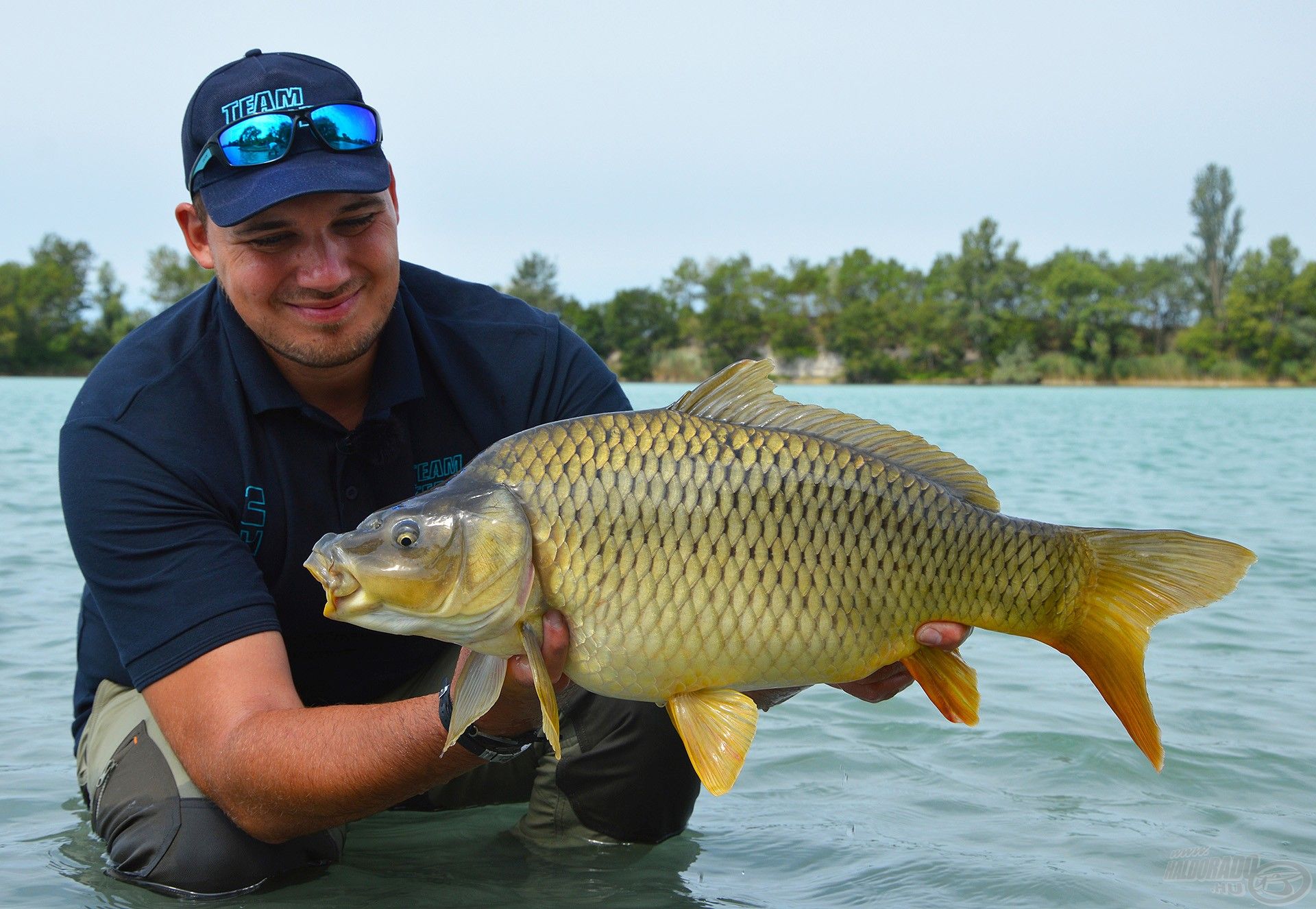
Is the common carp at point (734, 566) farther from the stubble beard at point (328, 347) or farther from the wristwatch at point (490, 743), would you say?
the stubble beard at point (328, 347)

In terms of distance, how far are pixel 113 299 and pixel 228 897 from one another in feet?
244

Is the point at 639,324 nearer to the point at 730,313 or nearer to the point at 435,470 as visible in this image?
the point at 730,313

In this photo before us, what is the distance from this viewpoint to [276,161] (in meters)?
2.57

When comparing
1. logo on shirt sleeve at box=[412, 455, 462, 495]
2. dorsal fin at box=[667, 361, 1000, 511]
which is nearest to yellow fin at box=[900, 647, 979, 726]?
dorsal fin at box=[667, 361, 1000, 511]

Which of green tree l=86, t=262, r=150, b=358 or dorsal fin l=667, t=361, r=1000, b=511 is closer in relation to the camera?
dorsal fin l=667, t=361, r=1000, b=511

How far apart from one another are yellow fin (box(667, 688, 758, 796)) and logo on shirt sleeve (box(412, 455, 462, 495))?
3.18ft

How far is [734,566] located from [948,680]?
570 mm

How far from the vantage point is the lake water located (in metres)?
2.78

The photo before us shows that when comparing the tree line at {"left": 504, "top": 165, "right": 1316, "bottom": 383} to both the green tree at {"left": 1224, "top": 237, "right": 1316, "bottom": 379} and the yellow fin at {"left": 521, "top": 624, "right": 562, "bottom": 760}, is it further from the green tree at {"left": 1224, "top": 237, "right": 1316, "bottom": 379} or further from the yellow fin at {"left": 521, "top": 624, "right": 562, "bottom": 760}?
the yellow fin at {"left": 521, "top": 624, "right": 562, "bottom": 760}

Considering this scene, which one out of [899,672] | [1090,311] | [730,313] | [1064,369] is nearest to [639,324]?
[730,313]

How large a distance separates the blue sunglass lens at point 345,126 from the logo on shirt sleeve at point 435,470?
0.73 m

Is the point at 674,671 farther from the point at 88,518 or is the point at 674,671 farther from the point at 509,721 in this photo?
the point at 88,518

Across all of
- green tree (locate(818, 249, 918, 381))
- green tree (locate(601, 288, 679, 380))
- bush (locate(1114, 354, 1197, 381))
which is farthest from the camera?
green tree (locate(601, 288, 679, 380))

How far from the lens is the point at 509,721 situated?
2.22m
